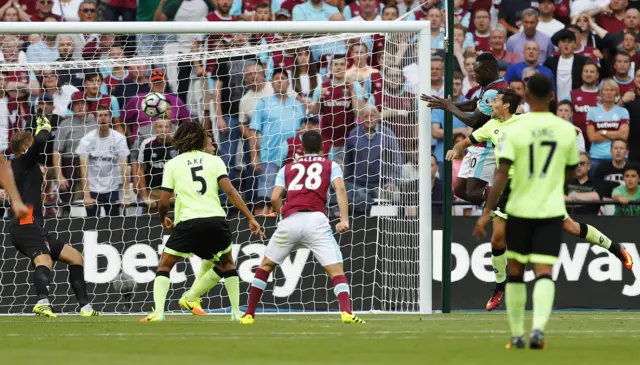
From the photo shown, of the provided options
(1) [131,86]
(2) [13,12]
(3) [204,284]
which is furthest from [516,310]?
(2) [13,12]

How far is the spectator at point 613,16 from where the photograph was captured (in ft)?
61.7

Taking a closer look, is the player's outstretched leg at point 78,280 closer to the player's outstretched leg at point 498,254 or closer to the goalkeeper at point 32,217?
the goalkeeper at point 32,217

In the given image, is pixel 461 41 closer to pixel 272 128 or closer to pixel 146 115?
pixel 272 128

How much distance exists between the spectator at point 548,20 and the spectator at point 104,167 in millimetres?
6874

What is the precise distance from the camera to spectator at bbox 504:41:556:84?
1772 cm

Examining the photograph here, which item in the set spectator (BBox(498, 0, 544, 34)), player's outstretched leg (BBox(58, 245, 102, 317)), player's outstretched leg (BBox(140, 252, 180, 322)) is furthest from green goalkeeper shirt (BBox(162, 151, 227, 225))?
spectator (BBox(498, 0, 544, 34))

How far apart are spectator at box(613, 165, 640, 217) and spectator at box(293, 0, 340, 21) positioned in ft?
16.8

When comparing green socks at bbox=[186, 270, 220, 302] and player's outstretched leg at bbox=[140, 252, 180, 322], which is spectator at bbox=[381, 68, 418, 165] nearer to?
green socks at bbox=[186, 270, 220, 302]

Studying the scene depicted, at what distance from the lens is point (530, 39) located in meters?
18.3

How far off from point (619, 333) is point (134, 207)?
7.55 metres

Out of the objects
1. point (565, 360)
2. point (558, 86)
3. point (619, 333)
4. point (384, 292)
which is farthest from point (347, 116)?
point (565, 360)

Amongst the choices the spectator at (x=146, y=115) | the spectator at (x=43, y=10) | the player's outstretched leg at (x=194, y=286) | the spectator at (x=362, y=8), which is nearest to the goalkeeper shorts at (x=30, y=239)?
the player's outstretched leg at (x=194, y=286)

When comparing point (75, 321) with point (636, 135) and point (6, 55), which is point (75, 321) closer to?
point (6, 55)

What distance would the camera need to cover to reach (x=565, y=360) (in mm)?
6953
